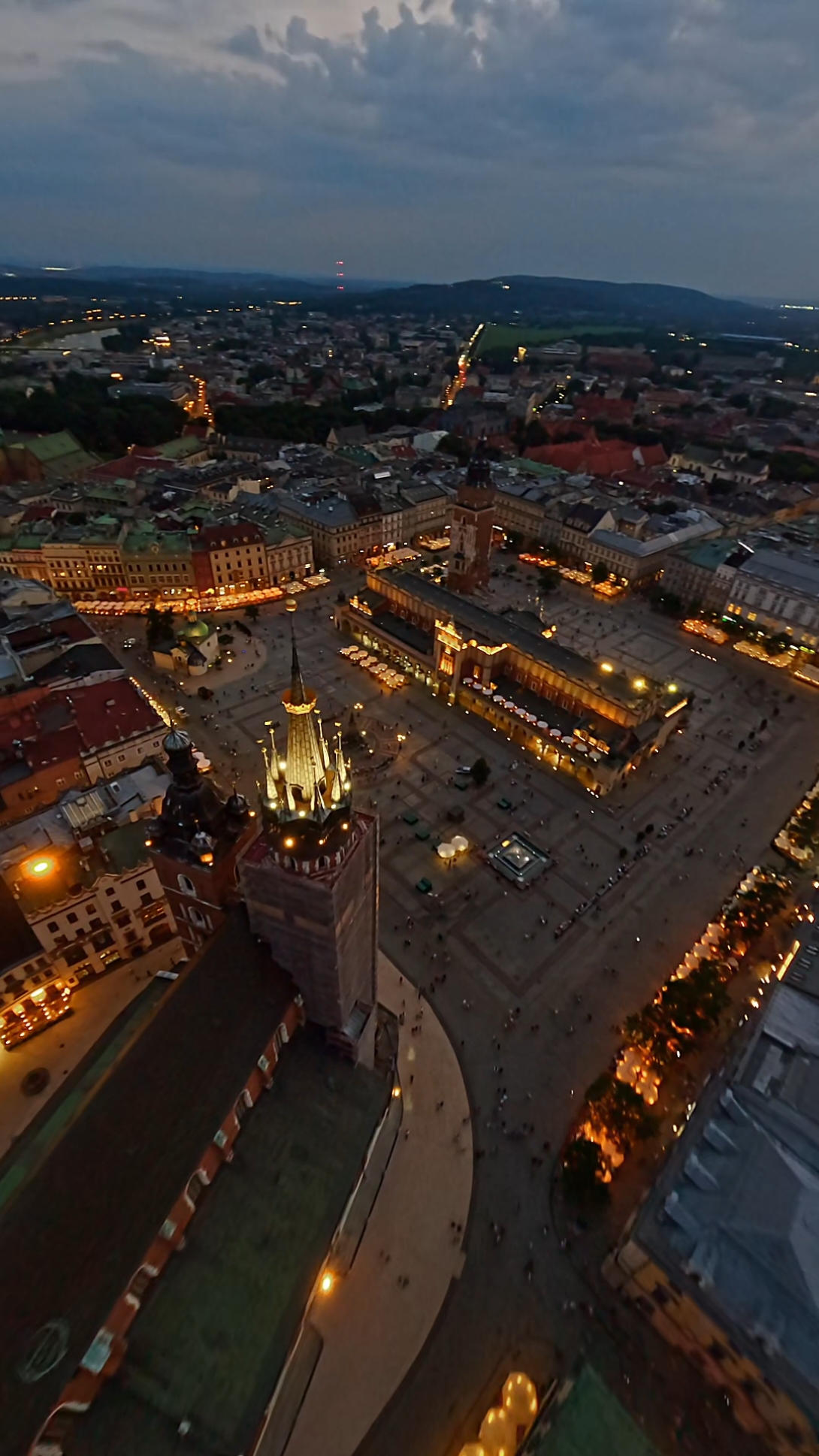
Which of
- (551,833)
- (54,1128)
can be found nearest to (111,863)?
(54,1128)

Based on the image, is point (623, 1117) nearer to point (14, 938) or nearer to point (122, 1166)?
point (122, 1166)

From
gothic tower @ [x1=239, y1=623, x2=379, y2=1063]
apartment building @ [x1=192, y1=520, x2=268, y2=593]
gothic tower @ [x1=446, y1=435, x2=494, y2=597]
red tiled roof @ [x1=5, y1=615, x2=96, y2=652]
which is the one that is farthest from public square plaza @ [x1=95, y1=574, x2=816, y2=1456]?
gothic tower @ [x1=446, y1=435, x2=494, y2=597]

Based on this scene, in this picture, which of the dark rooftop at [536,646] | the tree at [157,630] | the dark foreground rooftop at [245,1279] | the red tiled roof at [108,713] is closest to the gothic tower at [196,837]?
the dark foreground rooftop at [245,1279]

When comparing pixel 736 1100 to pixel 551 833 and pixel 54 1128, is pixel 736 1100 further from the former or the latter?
pixel 54 1128

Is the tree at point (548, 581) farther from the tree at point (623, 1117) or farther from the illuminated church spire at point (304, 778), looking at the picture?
the illuminated church spire at point (304, 778)

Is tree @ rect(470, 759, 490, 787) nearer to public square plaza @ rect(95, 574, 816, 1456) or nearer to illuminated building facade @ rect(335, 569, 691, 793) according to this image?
public square plaza @ rect(95, 574, 816, 1456)
